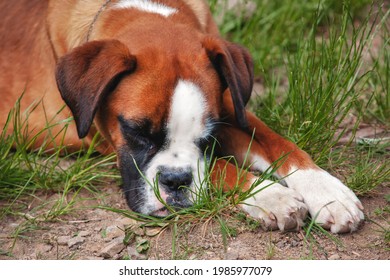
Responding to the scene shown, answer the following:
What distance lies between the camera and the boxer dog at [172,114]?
3721mm

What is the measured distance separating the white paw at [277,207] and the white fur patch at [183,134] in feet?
0.98

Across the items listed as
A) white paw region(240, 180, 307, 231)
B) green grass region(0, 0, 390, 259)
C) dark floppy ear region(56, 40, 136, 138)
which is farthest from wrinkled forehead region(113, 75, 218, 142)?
white paw region(240, 180, 307, 231)

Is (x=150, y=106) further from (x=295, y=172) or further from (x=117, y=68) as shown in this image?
(x=295, y=172)

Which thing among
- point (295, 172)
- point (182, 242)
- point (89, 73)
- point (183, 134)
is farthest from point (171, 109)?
point (295, 172)

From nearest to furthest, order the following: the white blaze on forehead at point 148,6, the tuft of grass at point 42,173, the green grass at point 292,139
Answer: the green grass at point 292,139
the tuft of grass at point 42,173
the white blaze on forehead at point 148,6

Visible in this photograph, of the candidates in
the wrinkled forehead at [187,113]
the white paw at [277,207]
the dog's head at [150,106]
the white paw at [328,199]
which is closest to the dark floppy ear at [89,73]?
the dog's head at [150,106]

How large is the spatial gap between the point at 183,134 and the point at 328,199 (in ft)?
2.62

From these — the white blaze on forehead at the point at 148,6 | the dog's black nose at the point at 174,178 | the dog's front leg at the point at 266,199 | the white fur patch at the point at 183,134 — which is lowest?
the dog's front leg at the point at 266,199

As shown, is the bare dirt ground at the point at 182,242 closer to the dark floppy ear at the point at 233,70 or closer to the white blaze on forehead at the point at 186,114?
the white blaze on forehead at the point at 186,114

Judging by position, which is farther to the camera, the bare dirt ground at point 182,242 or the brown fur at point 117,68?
the brown fur at point 117,68

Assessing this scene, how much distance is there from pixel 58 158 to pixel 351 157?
1726 mm

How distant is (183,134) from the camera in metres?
3.76

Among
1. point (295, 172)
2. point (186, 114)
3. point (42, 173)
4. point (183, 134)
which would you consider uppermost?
point (186, 114)

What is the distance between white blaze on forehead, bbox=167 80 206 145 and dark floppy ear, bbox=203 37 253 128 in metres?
0.25
